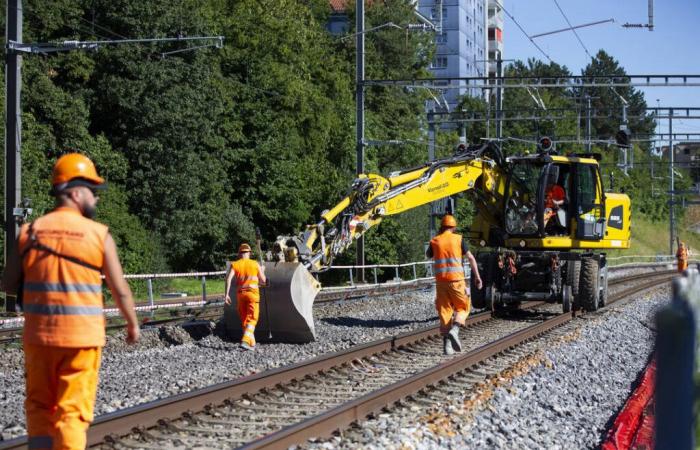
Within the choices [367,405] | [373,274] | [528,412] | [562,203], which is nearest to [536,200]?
[562,203]

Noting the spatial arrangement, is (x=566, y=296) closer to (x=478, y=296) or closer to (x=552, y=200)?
(x=478, y=296)

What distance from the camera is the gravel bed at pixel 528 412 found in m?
8.11

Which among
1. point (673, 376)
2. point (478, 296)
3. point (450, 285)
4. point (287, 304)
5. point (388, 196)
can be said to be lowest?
point (478, 296)

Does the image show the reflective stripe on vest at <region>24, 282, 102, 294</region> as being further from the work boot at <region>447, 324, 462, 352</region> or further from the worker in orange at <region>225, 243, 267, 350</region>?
the worker in orange at <region>225, 243, 267, 350</region>

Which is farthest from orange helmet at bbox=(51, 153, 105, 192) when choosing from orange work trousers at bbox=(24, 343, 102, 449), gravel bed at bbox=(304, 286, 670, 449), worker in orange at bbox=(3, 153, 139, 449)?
gravel bed at bbox=(304, 286, 670, 449)

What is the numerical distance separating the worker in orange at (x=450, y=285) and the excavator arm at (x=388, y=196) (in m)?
2.72

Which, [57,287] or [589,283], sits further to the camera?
[589,283]

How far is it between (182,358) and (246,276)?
1.71 meters

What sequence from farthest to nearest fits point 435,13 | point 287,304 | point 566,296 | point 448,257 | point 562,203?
point 435,13 < point 562,203 < point 566,296 < point 287,304 < point 448,257

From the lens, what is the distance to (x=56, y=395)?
538 cm

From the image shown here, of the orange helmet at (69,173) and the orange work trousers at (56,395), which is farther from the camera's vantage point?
the orange helmet at (69,173)

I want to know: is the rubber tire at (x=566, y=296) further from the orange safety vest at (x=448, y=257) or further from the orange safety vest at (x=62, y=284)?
the orange safety vest at (x=62, y=284)

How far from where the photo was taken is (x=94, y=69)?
1485 inches

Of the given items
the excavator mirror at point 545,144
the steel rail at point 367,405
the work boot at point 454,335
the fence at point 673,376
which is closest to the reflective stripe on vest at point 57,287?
the steel rail at point 367,405
